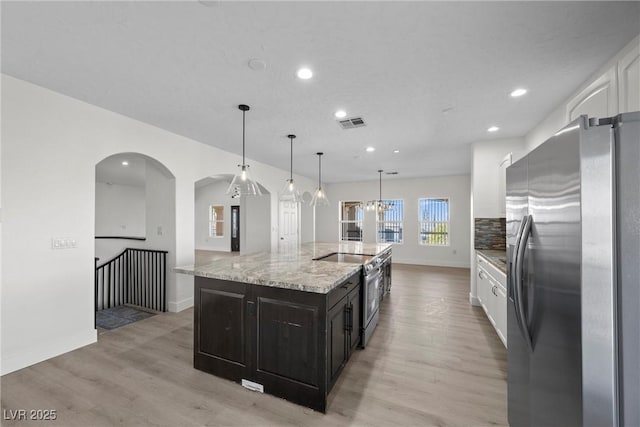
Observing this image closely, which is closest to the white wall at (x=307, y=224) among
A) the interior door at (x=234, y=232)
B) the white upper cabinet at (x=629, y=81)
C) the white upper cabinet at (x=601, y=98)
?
the interior door at (x=234, y=232)

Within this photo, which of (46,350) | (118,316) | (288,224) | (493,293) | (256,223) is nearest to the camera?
(46,350)

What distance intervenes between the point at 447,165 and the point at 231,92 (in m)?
5.26

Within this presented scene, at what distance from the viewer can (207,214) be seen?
1084cm

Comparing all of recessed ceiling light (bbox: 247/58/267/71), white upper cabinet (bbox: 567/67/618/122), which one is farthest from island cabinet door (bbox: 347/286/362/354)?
white upper cabinet (bbox: 567/67/618/122)

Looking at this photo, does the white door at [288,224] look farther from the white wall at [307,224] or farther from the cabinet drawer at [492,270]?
the cabinet drawer at [492,270]

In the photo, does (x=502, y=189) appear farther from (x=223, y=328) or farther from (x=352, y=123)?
(x=223, y=328)

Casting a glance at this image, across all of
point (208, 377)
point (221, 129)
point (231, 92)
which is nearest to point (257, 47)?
point (231, 92)

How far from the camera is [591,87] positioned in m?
2.00

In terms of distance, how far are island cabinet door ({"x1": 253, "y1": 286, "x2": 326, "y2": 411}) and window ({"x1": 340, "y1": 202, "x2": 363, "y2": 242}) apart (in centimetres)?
710

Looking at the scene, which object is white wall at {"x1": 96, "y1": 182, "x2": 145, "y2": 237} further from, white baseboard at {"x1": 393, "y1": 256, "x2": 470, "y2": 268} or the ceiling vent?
white baseboard at {"x1": 393, "y1": 256, "x2": 470, "y2": 268}

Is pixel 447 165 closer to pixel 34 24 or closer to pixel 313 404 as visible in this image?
pixel 313 404

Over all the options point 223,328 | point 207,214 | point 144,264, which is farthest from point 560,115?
point 207,214

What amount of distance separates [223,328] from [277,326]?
1.81 feet

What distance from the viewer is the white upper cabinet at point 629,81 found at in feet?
5.17
